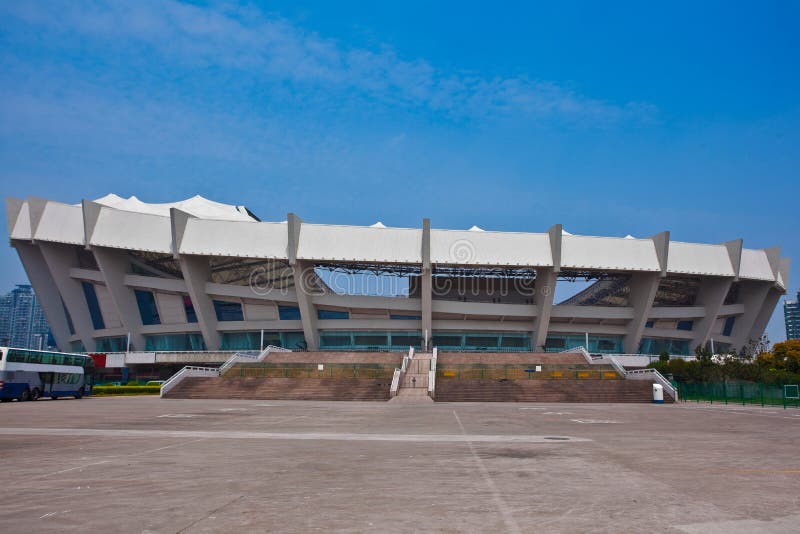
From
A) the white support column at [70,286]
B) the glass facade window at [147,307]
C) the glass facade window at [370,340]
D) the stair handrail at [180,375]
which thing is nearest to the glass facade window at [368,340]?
the glass facade window at [370,340]

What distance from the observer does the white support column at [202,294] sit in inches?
2331

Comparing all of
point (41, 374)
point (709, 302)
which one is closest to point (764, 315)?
point (709, 302)

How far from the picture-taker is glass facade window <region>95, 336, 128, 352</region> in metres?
65.9

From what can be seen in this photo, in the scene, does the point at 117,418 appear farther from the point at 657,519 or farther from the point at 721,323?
the point at 721,323

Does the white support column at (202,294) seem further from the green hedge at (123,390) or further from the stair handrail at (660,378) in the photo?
the stair handrail at (660,378)

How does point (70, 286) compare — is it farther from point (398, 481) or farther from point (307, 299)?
point (398, 481)

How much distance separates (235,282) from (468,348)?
91.2ft

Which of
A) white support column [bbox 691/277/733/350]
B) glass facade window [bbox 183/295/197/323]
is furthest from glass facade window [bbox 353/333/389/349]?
white support column [bbox 691/277/733/350]

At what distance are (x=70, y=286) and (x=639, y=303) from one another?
62.0m

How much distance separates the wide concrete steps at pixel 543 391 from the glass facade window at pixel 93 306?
46.2 meters

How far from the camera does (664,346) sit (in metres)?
69.9

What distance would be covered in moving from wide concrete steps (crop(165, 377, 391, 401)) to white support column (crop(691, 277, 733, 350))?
43.5 m

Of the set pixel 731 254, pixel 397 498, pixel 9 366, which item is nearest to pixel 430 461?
pixel 397 498

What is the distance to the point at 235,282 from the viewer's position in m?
67.8
